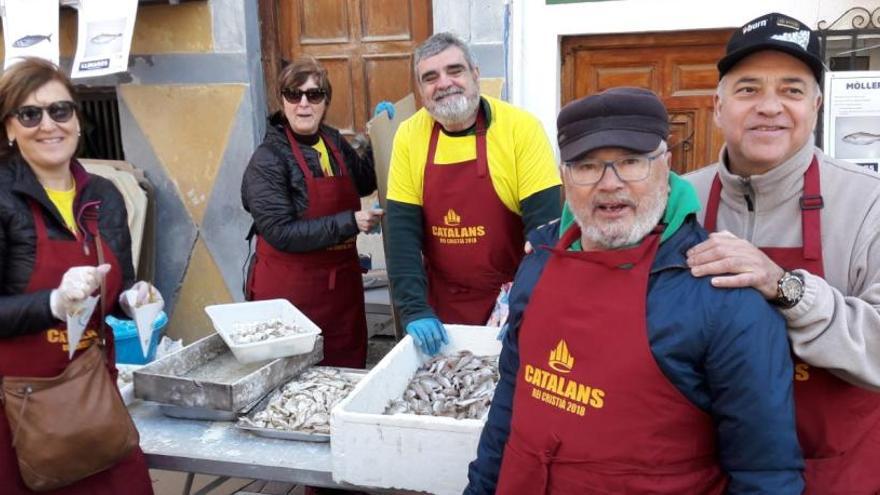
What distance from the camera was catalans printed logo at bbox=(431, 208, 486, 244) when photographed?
331 cm

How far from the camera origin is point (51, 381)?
7.98 feet

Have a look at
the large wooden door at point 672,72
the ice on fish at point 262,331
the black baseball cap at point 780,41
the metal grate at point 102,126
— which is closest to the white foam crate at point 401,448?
the ice on fish at point 262,331

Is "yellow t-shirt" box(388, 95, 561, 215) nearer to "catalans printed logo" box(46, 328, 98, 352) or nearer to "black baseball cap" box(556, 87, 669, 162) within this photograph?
"catalans printed logo" box(46, 328, 98, 352)

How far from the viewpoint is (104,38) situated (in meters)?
5.31

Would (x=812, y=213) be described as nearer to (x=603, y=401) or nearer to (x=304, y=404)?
(x=603, y=401)

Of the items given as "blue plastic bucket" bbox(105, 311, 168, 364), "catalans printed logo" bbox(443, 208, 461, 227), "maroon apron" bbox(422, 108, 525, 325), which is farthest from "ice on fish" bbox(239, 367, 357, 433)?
"blue plastic bucket" bbox(105, 311, 168, 364)

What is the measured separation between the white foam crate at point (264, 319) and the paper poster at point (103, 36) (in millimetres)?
2612

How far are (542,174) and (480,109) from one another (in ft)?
1.35

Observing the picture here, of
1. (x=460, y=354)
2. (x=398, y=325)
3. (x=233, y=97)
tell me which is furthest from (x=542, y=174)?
(x=233, y=97)

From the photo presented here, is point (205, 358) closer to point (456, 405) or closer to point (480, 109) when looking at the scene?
point (456, 405)

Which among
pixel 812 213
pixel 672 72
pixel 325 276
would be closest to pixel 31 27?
pixel 325 276

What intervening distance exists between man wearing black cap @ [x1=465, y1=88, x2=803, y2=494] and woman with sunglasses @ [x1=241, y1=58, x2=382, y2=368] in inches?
78.9

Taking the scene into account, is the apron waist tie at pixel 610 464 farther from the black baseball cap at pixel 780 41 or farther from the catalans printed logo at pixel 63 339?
the catalans printed logo at pixel 63 339

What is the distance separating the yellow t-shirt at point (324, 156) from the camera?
13.2 feet
